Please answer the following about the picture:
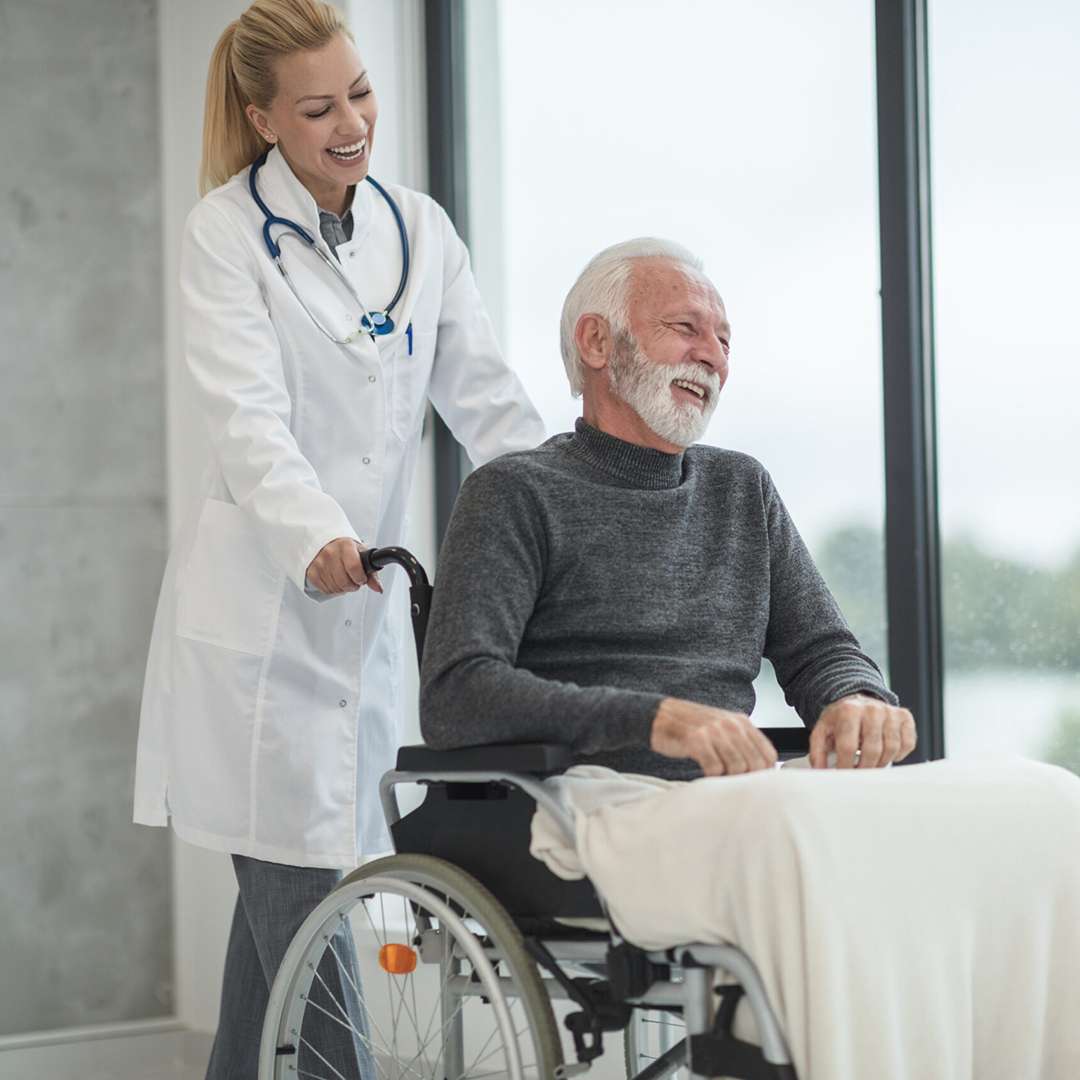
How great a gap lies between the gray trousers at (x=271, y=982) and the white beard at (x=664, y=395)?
2.30 feet

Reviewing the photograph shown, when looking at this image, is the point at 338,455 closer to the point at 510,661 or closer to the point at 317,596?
the point at 317,596

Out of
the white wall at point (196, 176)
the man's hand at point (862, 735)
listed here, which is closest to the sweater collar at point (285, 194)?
the man's hand at point (862, 735)

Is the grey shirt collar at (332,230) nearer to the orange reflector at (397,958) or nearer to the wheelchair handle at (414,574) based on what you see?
the wheelchair handle at (414,574)

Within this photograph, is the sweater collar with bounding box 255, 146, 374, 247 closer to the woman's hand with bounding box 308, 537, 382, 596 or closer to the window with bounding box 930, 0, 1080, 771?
the woman's hand with bounding box 308, 537, 382, 596

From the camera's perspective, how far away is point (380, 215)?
2.30 meters

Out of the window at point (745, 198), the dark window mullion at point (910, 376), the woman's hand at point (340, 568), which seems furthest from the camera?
the window at point (745, 198)

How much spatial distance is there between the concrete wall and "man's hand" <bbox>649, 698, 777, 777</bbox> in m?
1.96

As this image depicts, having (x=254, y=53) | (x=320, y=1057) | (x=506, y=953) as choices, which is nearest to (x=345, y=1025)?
(x=320, y=1057)

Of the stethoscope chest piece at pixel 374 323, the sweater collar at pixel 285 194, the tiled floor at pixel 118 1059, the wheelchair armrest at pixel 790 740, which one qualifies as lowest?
the tiled floor at pixel 118 1059

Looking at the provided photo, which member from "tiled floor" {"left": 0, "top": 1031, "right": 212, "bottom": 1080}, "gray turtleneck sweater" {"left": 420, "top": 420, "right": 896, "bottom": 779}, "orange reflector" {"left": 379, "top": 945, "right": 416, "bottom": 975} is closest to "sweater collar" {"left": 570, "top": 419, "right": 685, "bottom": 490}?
"gray turtleneck sweater" {"left": 420, "top": 420, "right": 896, "bottom": 779}

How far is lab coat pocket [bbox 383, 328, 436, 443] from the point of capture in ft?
7.32

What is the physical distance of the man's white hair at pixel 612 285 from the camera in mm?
1972

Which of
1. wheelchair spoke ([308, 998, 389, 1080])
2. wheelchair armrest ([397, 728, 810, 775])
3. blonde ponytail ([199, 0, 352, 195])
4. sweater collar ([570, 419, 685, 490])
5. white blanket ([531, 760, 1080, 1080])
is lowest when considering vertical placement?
wheelchair spoke ([308, 998, 389, 1080])

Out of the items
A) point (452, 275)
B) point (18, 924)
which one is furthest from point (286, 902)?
point (18, 924)
